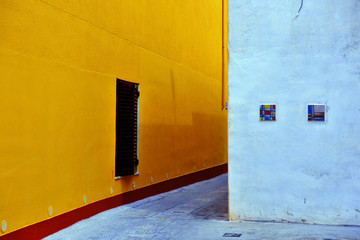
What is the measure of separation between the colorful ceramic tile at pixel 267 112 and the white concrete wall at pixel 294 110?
8cm

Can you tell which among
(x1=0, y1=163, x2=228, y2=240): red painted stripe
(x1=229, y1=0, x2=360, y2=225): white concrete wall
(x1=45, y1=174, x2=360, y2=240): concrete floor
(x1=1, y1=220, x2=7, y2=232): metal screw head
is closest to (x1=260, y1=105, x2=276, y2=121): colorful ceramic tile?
(x1=229, y1=0, x2=360, y2=225): white concrete wall

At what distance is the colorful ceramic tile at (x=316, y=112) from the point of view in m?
7.18

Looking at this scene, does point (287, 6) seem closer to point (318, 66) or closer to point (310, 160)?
point (318, 66)

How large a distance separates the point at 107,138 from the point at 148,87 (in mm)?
2118

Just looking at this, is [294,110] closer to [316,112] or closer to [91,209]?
[316,112]

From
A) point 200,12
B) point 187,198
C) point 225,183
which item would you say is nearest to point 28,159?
point 187,198

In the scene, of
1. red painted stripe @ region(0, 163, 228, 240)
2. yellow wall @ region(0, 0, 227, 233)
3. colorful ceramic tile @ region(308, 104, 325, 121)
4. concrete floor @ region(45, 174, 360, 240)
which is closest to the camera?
yellow wall @ region(0, 0, 227, 233)

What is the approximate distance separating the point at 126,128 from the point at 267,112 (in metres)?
3.01

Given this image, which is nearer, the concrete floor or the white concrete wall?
the concrete floor

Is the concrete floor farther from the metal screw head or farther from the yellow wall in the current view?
the metal screw head

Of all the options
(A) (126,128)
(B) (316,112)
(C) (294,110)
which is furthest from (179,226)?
(B) (316,112)

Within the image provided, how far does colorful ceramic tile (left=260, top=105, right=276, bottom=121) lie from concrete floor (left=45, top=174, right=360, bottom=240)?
1614mm

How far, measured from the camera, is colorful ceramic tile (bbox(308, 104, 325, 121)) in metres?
7.18

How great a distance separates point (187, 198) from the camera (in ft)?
34.3
